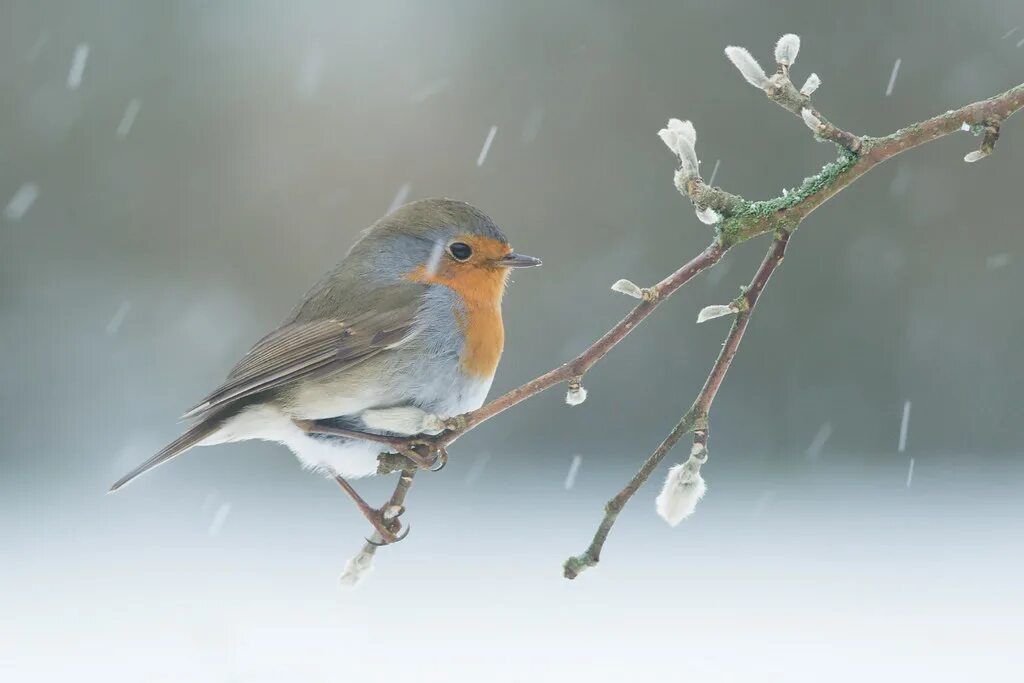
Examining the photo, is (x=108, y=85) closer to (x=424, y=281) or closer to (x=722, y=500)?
(x=722, y=500)

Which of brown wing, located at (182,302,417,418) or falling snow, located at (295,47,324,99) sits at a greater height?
falling snow, located at (295,47,324,99)

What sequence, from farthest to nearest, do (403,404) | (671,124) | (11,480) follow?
(11,480) < (403,404) < (671,124)

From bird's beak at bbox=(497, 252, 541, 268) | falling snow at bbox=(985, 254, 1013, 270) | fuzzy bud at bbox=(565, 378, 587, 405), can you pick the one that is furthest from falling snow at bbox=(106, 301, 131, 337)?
fuzzy bud at bbox=(565, 378, 587, 405)

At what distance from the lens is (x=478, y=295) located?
2.19 metres

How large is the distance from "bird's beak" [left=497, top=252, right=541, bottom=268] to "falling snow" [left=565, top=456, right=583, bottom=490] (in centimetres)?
319

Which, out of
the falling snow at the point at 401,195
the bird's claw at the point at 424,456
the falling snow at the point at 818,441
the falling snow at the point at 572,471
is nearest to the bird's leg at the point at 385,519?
the bird's claw at the point at 424,456

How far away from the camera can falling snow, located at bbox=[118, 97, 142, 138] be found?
6.21 metres

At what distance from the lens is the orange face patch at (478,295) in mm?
2135

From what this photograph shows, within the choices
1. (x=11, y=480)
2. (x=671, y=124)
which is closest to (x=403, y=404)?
(x=671, y=124)

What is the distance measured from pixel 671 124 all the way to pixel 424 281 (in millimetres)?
965

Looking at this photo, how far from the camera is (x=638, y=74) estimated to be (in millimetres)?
6031

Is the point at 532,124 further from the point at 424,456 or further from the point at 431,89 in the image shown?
the point at 424,456

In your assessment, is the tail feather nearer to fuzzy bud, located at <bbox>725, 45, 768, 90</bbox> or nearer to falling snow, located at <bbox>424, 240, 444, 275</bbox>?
falling snow, located at <bbox>424, 240, 444, 275</bbox>

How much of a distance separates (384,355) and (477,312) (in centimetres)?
22
